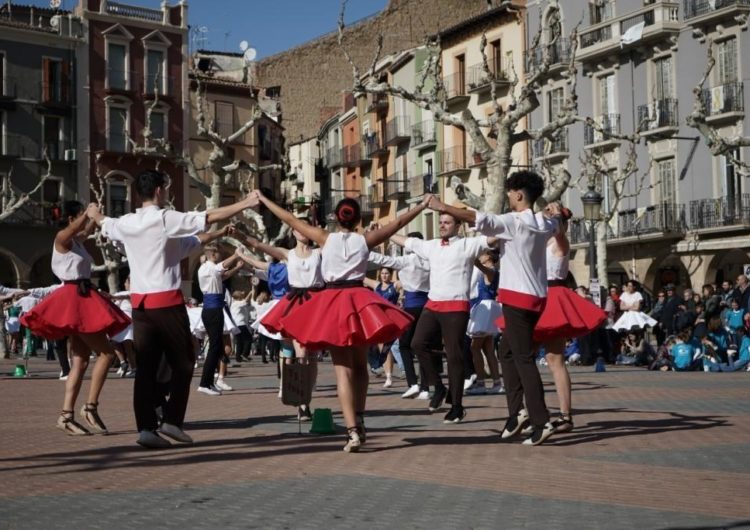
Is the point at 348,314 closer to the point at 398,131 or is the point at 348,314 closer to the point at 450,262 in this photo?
the point at 450,262

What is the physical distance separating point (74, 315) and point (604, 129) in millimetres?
39566

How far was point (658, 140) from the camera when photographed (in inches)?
1879

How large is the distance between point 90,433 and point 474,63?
4830cm

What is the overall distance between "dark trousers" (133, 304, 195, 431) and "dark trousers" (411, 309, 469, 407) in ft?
11.0

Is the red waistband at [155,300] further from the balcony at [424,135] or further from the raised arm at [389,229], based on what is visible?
the balcony at [424,135]

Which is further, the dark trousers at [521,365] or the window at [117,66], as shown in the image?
the window at [117,66]

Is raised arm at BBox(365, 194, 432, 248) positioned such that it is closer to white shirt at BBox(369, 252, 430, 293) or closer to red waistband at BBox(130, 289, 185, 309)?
red waistband at BBox(130, 289, 185, 309)

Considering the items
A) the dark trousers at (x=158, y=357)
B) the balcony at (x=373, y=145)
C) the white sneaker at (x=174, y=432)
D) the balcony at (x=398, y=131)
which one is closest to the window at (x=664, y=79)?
the balcony at (x=398, y=131)

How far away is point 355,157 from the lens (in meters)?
72.8

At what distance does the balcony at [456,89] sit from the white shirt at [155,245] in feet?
157

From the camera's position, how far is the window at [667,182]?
47.4m

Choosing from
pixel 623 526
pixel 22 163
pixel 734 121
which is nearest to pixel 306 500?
pixel 623 526

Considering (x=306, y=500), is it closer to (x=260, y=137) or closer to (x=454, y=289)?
(x=454, y=289)

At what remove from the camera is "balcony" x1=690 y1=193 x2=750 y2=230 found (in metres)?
43.0
